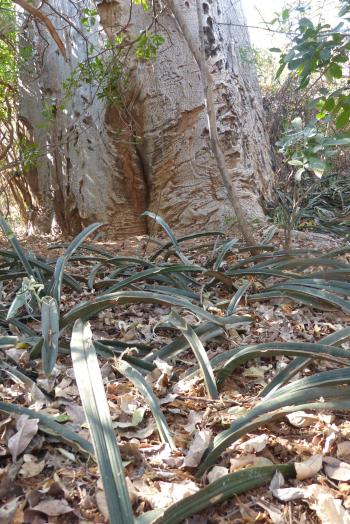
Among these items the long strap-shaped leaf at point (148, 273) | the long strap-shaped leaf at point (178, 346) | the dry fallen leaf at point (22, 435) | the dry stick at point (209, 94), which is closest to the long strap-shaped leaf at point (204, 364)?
the long strap-shaped leaf at point (178, 346)

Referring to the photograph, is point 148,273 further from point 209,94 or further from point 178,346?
point 209,94

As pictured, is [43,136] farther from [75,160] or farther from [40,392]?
[40,392]

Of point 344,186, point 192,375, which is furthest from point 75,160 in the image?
point 192,375

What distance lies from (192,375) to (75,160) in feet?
10.4

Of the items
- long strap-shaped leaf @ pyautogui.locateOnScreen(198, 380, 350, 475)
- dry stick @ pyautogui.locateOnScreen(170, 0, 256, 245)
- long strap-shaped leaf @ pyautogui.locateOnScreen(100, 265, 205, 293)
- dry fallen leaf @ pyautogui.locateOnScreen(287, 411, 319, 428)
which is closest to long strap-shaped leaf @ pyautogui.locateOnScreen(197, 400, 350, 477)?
long strap-shaped leaf @ pyautogui.locateOnScreen(198, 380, 350, 475)

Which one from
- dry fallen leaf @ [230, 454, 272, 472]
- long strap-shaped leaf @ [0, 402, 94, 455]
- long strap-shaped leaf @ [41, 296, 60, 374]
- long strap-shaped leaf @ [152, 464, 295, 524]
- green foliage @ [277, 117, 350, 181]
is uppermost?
green foliage @ [277, 117, 350, 181]

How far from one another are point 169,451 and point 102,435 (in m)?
0.22

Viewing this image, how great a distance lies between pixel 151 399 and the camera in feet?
3.68

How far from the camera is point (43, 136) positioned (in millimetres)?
4562

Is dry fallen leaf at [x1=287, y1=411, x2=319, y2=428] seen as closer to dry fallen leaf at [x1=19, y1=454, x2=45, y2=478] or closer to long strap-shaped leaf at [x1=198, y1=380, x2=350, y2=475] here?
long strap-shaped leaf at [x1=198, y1=380, x2=350, y2=475]

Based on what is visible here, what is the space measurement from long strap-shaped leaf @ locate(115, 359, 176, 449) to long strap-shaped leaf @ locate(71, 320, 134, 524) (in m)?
0.14

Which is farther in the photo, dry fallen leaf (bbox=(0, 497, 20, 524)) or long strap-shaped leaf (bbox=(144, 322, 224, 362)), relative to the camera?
long strap-shaped leaf (bbox=(144, 322, 224, 362))

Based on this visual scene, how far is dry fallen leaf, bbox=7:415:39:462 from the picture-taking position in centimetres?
98

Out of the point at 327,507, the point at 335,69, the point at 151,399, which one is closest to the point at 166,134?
the point at 335,69
